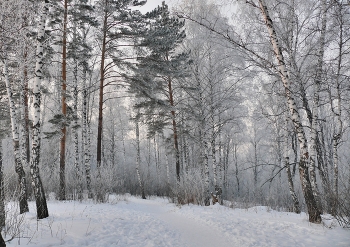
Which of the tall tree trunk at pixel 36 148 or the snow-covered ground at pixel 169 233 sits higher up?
the tall tree trunk at pixel 36 148

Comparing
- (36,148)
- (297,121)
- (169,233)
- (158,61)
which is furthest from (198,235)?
(158,61)

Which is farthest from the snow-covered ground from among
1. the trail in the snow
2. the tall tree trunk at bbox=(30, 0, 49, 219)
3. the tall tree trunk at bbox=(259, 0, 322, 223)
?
the tall tree trunk at bbox=(259, 0, 322, 223)

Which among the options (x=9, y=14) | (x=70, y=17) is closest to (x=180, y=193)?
(x=9, y=14)

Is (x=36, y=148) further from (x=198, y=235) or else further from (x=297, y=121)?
(x=297, y=121)

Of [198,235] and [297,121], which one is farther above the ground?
[297,121]

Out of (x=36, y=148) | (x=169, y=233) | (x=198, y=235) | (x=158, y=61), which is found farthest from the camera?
(x=158, y=61)

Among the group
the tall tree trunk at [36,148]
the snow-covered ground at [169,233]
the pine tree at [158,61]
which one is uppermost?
the pine tree at [158,61]

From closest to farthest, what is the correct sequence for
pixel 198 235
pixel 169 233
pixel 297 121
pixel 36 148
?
pixel 297 121, pixel 198 235, pixel 169 233, pixel 36 148

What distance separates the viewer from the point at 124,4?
11.5 meters

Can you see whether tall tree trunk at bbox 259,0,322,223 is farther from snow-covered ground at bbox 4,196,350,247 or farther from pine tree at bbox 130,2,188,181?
pine tree at bbox 130,2,188,181

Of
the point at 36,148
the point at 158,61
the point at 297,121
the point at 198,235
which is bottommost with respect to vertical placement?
the point at 198,235

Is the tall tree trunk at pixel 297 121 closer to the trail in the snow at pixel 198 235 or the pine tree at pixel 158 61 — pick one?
the trail in the snow at pixel 198 235

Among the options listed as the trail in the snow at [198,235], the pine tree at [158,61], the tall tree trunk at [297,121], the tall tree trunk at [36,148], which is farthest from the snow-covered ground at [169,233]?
the pine tree at [158,61]

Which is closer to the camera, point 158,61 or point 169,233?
point 169,233
